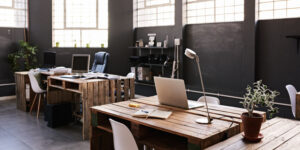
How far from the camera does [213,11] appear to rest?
661 centimetres

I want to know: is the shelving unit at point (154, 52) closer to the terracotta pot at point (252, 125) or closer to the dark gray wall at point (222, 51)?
the dark gray wall at point (222, 51)

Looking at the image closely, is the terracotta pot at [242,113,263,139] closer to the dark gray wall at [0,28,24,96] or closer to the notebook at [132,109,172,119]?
the notebook at [132,109,172,119]

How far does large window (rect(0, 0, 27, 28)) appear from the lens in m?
7.61

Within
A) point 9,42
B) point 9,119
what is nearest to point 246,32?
point 9,119

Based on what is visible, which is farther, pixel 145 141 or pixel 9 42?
pixel 9 42

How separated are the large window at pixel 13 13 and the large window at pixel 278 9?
19.8ft

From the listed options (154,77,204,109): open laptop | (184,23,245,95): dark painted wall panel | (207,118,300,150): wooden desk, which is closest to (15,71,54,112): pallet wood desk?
(184,23,245,95): dark painted wall panel

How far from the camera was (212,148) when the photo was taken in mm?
1958

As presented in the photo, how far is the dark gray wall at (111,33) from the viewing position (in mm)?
7840

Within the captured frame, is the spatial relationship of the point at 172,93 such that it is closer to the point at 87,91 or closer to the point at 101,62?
the point at 87,91

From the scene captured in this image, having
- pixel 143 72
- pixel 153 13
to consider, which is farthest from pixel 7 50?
pixel 153 13

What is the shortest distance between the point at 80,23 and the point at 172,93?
6.01m

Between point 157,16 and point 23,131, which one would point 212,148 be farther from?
point 157,16

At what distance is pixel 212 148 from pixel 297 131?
76 cm
